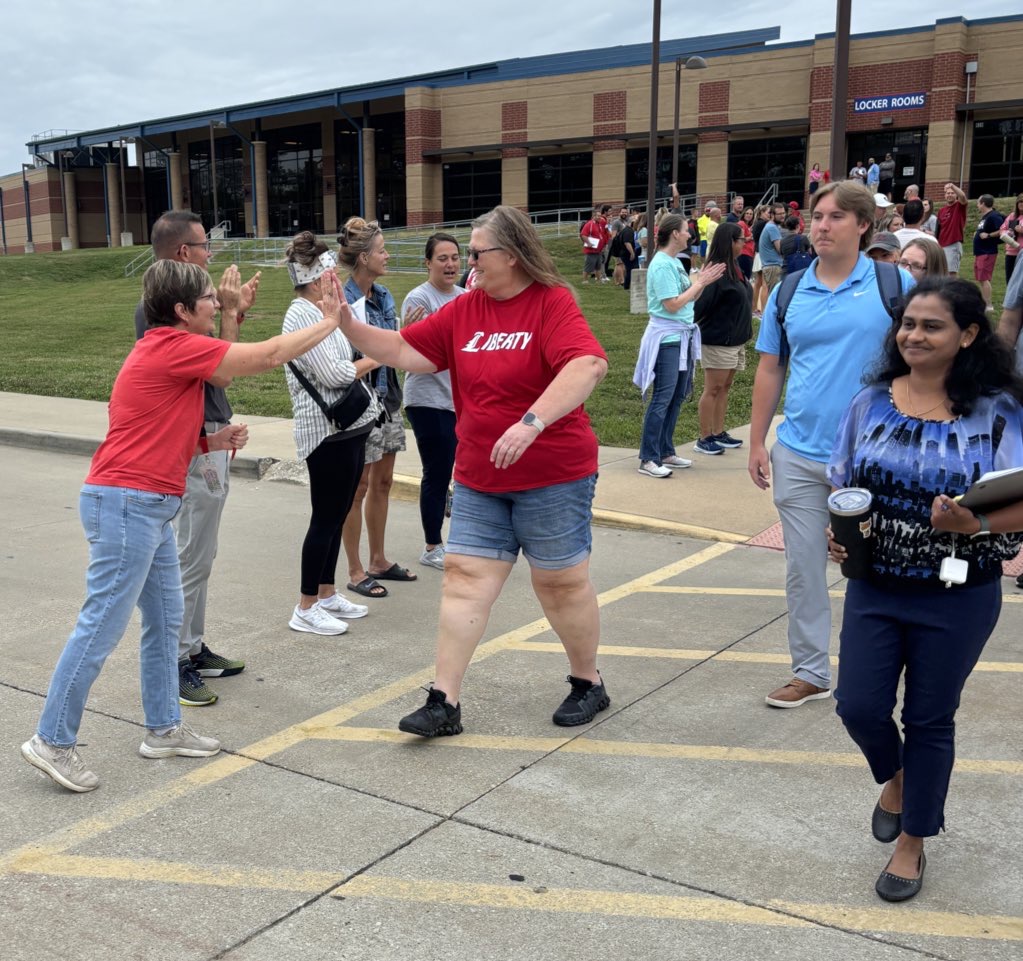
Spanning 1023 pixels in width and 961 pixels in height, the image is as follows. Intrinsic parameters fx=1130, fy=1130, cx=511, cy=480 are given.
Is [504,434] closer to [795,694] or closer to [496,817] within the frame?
[496,817]

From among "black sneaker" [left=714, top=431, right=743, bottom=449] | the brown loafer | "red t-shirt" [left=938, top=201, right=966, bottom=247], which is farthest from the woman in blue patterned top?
"red t-shirt" [left=938, top=201, right=966, bottom=247]

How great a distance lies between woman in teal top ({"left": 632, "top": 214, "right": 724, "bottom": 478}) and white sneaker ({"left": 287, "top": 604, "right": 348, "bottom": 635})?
3967mm

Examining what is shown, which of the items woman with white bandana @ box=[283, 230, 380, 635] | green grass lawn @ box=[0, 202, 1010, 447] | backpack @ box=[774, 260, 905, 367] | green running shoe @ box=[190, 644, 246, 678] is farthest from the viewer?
green grass lawn @ box=[0, 202, 1010, 447]

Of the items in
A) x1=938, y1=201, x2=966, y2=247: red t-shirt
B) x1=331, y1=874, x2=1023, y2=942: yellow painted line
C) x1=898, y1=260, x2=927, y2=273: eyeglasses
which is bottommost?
x1=331, y1=874, x2=1023, y2=942: yellow painted line

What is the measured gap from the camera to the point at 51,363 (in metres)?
16.7

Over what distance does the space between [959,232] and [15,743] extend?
56.5ft

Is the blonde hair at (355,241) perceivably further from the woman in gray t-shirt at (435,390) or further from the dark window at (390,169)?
the dark window at (390,169)

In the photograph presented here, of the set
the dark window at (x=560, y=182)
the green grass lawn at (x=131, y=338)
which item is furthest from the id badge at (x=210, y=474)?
the dark window at (x=560, y=182)

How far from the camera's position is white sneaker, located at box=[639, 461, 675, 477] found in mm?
8914

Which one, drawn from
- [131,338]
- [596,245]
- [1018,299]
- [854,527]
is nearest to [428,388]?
[1018,299]

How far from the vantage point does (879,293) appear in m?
4.36

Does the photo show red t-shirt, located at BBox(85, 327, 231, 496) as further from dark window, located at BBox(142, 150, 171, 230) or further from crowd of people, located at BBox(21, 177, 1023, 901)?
dark window, located at BBox(142, 150, 171, 230)

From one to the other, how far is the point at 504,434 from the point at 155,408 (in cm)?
120

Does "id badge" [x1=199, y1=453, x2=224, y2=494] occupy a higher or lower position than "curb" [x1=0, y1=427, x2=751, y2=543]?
higher
